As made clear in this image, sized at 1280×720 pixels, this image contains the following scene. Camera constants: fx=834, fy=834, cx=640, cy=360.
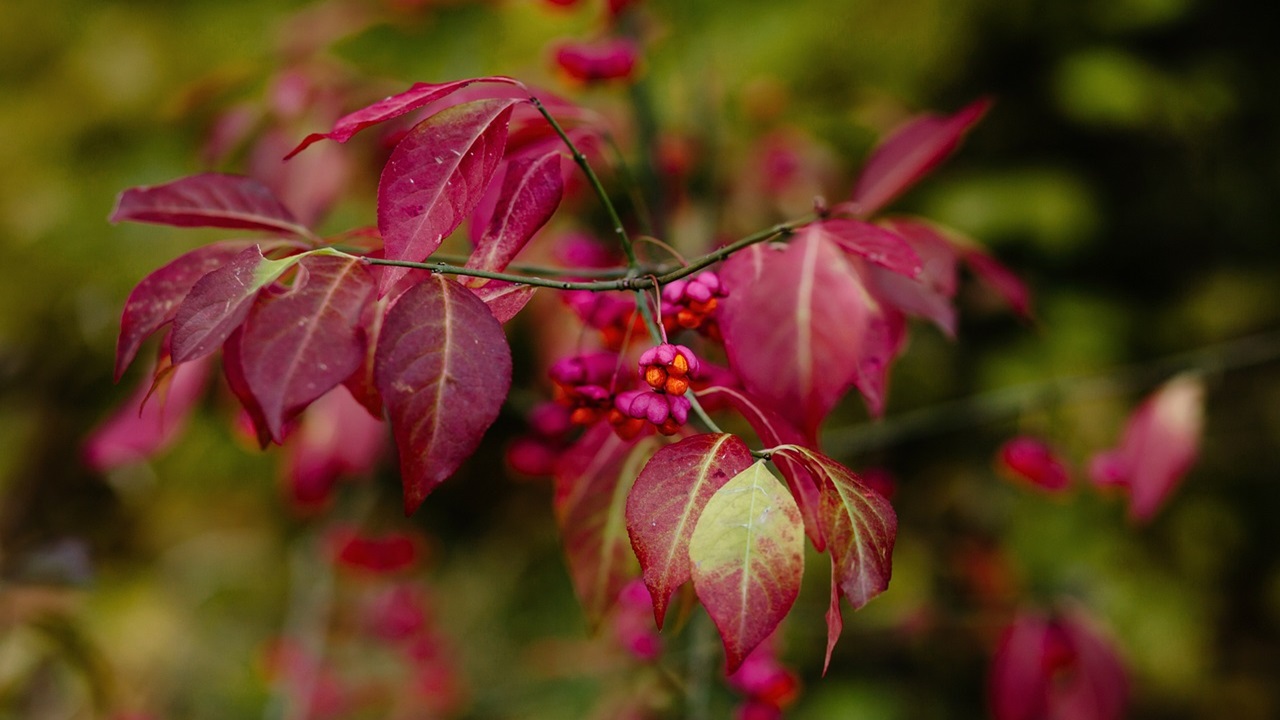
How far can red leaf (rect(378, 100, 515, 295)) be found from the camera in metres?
0.47

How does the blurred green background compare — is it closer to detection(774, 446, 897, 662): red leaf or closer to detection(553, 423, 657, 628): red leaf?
detection(553, 423, 657, 628): red leaf

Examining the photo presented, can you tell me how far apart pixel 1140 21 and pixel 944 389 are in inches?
32.7

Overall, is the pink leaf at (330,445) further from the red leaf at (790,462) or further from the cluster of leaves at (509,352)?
the red leaf at (790,462)

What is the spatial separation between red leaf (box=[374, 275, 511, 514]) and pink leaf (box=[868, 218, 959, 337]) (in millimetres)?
361

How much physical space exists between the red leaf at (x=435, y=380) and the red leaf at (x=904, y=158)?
1.36 feet

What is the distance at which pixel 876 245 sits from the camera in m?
0.53

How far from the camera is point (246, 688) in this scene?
2.01m

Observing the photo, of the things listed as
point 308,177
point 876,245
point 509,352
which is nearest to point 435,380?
point 509,352

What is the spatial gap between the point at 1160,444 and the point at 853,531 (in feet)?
2.30

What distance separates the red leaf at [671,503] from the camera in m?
0.41

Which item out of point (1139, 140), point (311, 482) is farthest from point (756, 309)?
point (1139, 140)

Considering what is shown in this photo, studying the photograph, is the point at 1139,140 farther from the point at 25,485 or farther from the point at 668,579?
the point at 25,485

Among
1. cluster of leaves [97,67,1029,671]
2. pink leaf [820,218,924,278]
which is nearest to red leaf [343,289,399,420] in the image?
cluster of leaves [97,67,1029,671]

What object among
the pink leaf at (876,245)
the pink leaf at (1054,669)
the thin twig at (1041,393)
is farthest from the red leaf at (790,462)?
the pink leaf at (1054,669)
